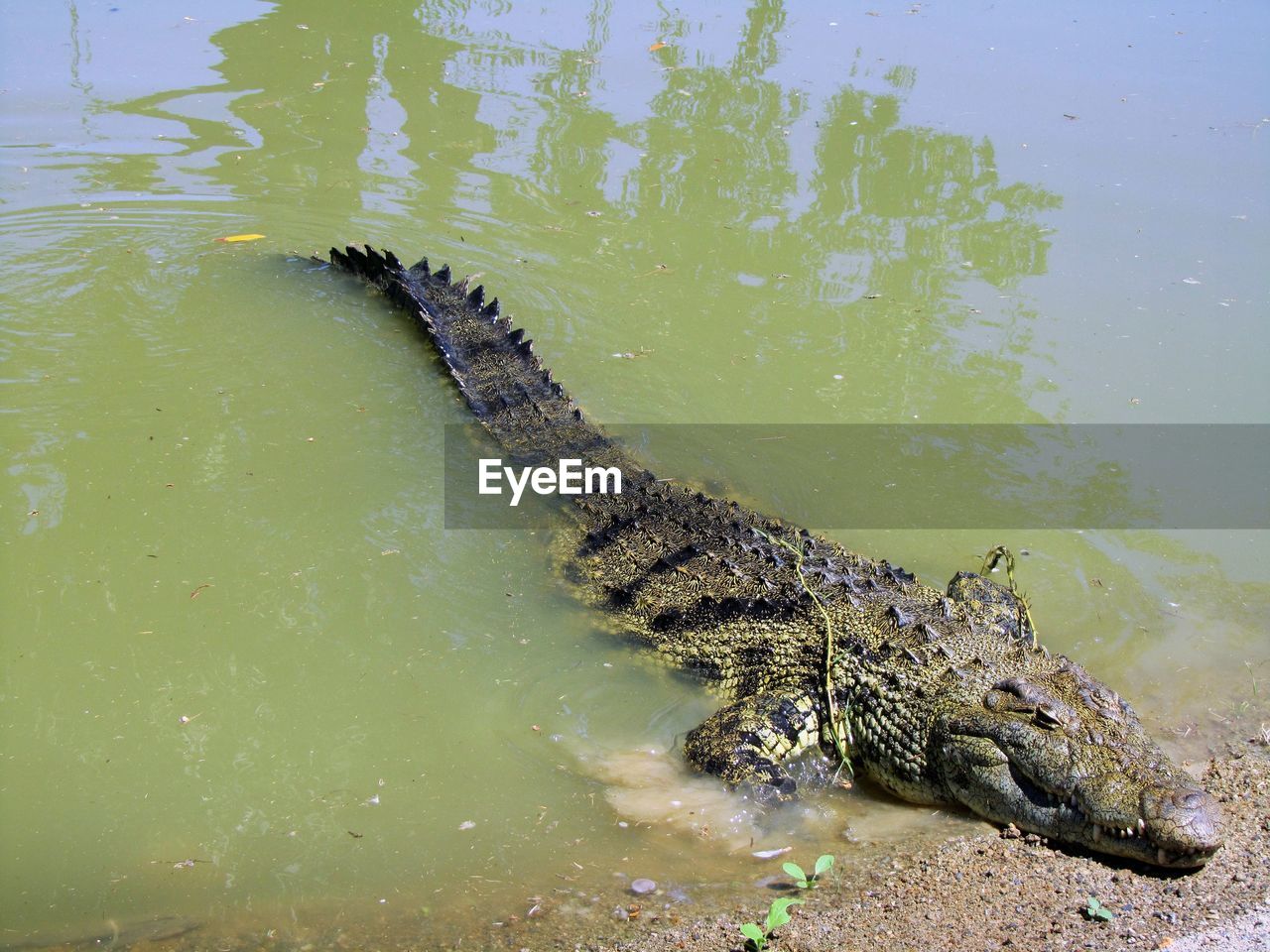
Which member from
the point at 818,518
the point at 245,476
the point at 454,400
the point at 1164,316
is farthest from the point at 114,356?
the point at 1164,316

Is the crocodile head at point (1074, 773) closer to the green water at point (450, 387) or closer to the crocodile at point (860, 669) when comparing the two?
the crocodile at point (860, 669)

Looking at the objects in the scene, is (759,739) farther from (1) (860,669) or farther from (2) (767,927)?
(2) (767,927)

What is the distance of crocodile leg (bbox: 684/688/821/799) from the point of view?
4402 mm

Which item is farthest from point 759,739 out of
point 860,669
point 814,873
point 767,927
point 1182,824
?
Answer: point 1182,824

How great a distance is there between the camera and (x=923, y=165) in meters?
9.72

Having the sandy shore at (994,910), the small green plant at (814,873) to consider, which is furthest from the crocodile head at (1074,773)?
the small green plant at (814,873)

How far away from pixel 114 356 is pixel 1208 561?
22.4 ft

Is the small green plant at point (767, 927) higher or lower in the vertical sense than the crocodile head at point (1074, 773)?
lower

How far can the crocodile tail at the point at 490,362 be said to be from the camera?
20.7 ft

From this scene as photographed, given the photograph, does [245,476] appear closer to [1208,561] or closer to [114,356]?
[114,356]

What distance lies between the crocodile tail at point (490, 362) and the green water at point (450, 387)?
0.82 feet

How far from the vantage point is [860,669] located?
4.65 m

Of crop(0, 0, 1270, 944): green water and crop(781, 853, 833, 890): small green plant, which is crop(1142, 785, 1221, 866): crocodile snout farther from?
crop(781, 853, 833, 890): small green plant

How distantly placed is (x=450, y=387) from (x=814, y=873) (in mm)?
4198
